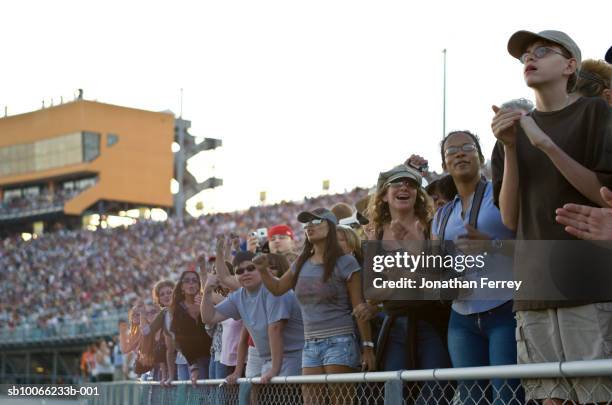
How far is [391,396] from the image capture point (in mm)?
4594

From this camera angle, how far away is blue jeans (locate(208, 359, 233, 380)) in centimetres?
844

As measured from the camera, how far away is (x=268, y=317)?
710 centimetres

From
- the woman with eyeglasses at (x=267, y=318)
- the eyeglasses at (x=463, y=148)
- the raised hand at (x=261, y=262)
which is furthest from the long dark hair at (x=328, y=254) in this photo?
the eyeglasses at (x=463, y=148)

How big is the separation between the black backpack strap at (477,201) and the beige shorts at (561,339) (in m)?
1.00

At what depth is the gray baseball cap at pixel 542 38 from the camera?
4422 mm

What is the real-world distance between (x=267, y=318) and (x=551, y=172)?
3.11m

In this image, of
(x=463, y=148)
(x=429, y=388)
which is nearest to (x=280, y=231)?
(x=463, y=148)

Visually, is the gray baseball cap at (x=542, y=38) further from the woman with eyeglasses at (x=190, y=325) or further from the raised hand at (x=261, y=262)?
the woman with eyeglasses at (x=190, y=325)

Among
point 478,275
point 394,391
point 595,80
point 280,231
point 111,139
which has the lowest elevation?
point 394,391

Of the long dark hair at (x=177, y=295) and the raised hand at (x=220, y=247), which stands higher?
Result: the raised hand at (x=220, y=247)

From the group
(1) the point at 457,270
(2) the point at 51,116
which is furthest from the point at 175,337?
(2) the point at 51,116

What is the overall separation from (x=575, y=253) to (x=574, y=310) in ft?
0.63

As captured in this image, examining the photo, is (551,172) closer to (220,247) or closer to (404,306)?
(404,306)

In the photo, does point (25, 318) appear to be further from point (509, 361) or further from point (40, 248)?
point (509, 361)
